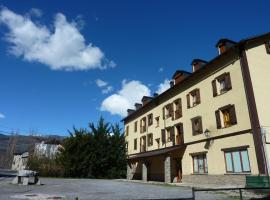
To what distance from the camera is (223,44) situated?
21.8m

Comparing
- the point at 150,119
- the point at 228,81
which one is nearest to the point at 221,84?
the point at 228,81

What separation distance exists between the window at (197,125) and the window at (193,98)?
1.45m

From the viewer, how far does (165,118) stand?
28969 millimetres

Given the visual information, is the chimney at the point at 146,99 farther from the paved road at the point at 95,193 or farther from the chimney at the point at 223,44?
the paved road at the point at 95,193

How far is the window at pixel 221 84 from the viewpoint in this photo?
20152 mm

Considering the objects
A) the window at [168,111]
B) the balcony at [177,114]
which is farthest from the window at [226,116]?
the window at [168,111]

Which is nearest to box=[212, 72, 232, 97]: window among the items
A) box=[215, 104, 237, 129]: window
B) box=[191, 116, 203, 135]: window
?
box=[215, 104, 237, 129]: window

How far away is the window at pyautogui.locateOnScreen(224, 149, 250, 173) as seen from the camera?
57.9 feet

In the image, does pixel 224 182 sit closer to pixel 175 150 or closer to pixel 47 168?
pixel 175 150

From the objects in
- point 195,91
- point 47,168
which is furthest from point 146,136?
point 47,168

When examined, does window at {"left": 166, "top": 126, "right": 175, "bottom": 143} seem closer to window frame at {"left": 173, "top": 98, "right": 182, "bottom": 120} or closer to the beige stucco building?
the beige stucco building

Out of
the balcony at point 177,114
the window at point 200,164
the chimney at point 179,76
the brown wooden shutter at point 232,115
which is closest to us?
the brown wooden shutter at point 232,115

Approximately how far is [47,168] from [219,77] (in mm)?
24339

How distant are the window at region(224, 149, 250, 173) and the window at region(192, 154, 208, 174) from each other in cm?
267
